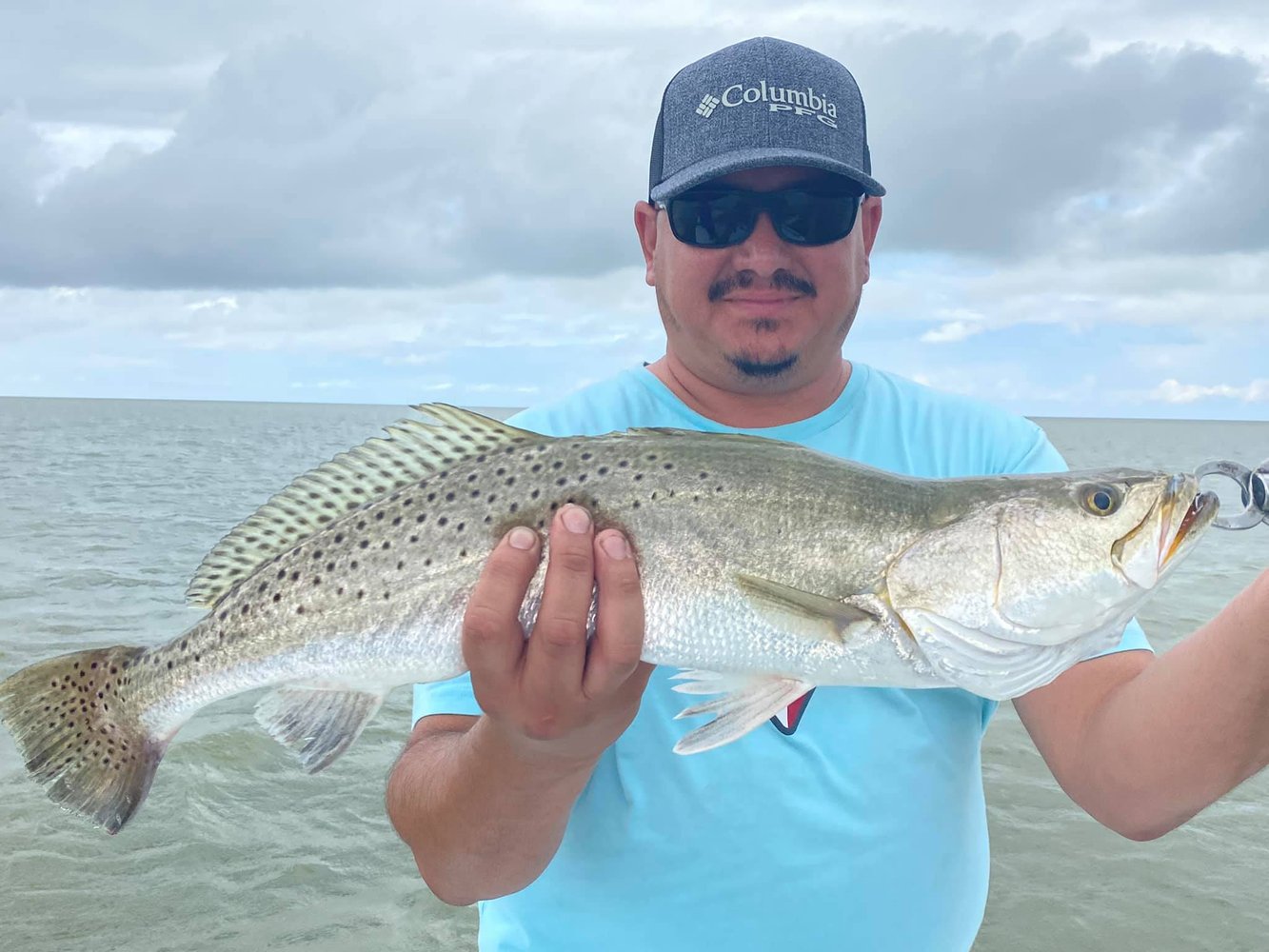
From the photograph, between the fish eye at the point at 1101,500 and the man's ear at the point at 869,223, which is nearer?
the fish eye at the point at 1101,500

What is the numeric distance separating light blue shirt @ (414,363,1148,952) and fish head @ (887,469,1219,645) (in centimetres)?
49

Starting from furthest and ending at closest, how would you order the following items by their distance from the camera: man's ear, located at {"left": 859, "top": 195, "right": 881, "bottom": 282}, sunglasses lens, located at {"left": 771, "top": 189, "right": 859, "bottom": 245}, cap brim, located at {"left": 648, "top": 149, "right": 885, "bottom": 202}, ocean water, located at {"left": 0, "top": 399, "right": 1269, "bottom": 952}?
ocean water, located at {"left": 0, "top": 399, "right": 1269, "bottom": 952}, man's ear, located at {"left": 859, "top": 195, "right": 881, "bottom": 282}, sunglasses lens, located at {"left": 771, "top": 189, "right": 859, "bottom": 245}, cap brim, located at {"left": 648, "top": 149, "right": 885, "bottom": 202}

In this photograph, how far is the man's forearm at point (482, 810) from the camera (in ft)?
8.39

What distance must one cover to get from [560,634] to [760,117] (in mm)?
1862

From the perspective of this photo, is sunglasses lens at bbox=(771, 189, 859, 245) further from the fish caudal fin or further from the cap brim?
the fish caudal fin

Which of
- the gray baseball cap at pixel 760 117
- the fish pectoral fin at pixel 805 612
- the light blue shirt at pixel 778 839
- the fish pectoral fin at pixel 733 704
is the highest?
the gray baseball cap at pixel 760 117

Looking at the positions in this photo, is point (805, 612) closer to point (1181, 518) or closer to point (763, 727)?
point (763, 727)

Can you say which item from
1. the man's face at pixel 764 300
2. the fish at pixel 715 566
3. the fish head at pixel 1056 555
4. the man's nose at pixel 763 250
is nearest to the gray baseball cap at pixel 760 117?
the man's face at pixel 764 300

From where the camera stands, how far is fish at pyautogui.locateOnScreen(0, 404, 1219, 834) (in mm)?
2473

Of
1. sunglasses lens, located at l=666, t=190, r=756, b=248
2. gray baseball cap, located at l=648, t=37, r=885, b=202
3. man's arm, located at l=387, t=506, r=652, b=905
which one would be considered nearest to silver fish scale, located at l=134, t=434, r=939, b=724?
man's arm, located at l=387, t=506, r=652, b=905

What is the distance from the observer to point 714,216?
3.27 metres

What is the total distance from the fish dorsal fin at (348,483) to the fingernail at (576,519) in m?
0.34

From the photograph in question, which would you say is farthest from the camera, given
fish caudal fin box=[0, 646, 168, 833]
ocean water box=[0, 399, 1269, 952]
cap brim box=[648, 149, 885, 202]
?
ocean water box=[0, 399, 1269, 952]

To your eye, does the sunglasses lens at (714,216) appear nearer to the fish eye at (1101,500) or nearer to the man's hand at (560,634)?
the man's hand at (560,634)
